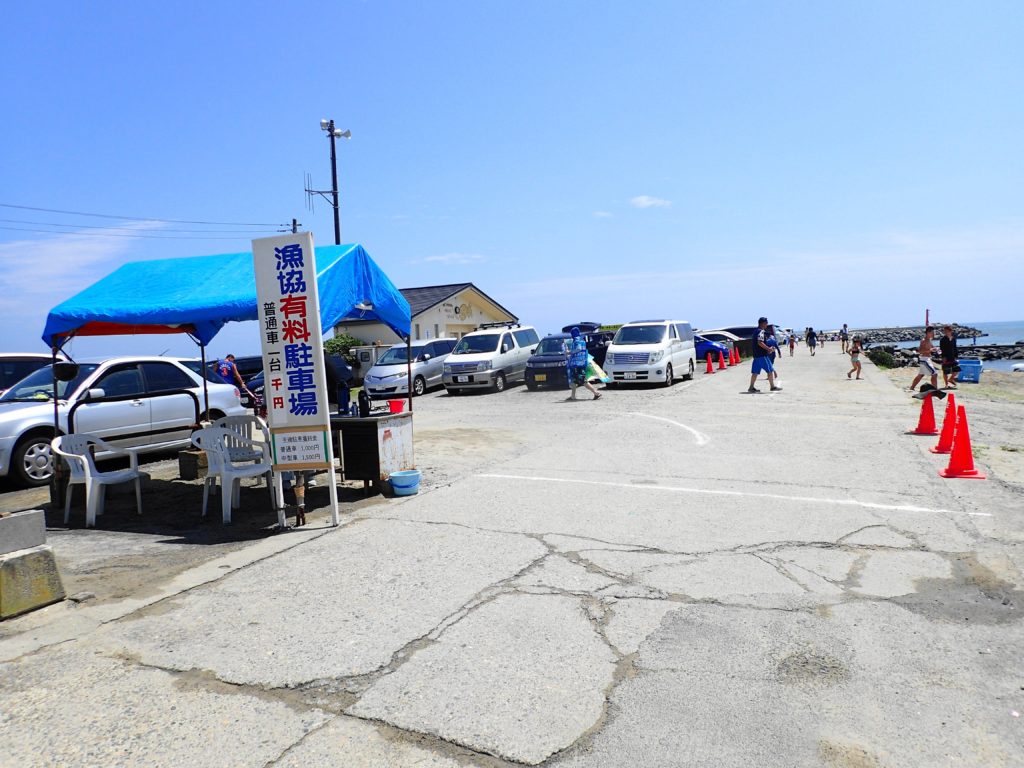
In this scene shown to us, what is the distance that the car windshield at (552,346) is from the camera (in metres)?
21.3

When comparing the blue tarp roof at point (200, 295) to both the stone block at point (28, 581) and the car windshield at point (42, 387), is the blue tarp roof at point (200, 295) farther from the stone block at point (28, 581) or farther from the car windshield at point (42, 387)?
the stone block at point (28, 581)

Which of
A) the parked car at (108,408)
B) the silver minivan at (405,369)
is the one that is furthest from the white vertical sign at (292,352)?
the silver minivan at (405,369)

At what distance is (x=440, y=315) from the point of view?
3428 centimetres

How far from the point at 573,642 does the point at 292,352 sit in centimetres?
422

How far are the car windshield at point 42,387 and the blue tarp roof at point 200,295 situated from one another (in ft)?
7.16

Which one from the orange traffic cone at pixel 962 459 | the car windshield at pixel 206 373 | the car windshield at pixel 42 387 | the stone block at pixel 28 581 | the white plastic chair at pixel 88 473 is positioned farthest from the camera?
the car windshield at pixel 206 373

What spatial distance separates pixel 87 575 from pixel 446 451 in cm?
590

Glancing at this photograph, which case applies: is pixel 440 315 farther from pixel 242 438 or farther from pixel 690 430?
pixel 242 438

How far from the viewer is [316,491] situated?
8.91m

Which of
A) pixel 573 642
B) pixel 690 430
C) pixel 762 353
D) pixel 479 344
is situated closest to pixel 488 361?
pixel 479 344

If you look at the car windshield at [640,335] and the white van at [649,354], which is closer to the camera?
the white van at [649,354]

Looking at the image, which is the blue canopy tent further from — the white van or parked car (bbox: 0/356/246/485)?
the white van

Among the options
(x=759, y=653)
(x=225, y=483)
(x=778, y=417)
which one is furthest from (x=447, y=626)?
(x=778, y=417)

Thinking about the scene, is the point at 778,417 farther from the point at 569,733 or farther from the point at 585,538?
→ the point at 569,733
